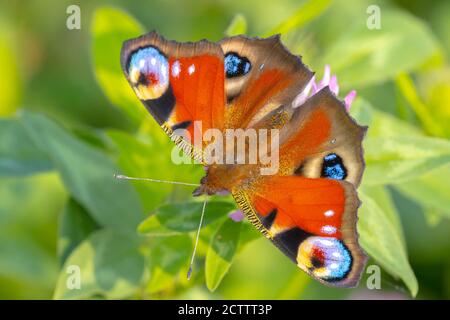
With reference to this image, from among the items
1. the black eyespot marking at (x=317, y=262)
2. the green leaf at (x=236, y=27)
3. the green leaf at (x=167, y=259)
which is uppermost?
the green leaf at (x=236, y=27)

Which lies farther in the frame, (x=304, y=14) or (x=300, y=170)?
(x=304, y=14)

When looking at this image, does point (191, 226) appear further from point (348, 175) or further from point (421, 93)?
point (421, 93)

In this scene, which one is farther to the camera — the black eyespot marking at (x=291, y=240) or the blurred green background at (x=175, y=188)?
the blurred green background at (x=175, y=188)

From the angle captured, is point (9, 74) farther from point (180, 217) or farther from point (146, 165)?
point (180, 217)

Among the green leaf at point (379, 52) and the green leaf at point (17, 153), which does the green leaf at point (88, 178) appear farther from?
the green leaf at point (379, 52)

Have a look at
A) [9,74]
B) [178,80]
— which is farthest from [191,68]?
[9,74]

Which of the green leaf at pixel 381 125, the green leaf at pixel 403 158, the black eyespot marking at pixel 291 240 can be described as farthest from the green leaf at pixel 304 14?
the black eyespot marking at pixel 291 240
